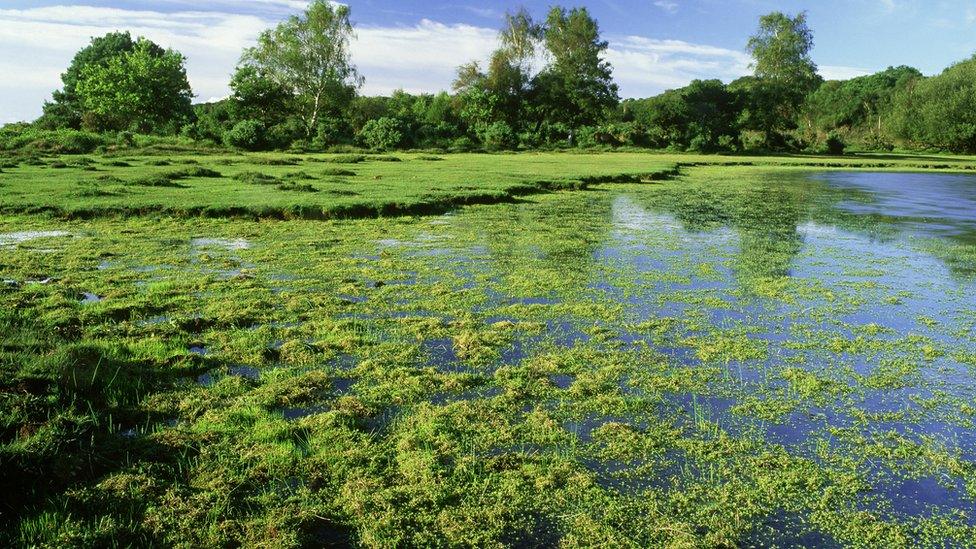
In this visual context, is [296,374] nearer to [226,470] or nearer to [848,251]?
[226,470]

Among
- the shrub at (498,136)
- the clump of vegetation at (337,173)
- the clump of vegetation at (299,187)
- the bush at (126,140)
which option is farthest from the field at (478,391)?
the shrub at (498,136)

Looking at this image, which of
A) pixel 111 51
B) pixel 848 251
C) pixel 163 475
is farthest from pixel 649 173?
pixel 111 51

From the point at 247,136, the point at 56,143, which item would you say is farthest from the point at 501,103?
the point at 56,143

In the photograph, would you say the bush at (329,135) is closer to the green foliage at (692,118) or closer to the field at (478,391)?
the green foliage at (692,118)

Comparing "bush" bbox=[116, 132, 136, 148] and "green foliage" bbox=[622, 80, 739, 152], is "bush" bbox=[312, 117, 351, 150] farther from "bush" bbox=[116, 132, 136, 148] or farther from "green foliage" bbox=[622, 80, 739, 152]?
"green foliage" bbox=[622, 80, 739, 152]

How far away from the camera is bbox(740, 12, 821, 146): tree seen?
2317 inches

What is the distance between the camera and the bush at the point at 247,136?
130ft

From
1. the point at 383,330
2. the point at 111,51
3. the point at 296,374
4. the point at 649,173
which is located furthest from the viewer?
the point at 111,51

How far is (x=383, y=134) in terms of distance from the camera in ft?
151

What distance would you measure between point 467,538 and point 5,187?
19.3 m

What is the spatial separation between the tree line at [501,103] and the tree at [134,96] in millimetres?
104

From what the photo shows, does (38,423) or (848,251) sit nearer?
(38,423)

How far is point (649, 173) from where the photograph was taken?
30656 millimetres

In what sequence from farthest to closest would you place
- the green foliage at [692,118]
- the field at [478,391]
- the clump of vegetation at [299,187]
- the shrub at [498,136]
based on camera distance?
the green foliage at [692,118] → the shrub at [498,136] → the clump of vegetation at [299,187] → the field at [478,391]
